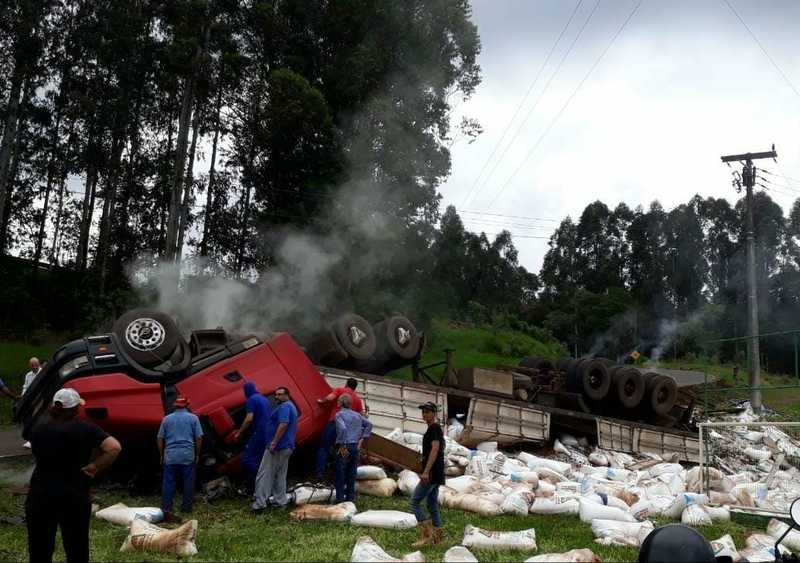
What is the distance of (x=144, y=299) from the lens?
2359cm

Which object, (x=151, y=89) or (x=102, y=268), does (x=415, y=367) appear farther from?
(x=151, y=89)

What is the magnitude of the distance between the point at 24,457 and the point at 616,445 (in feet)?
38.0

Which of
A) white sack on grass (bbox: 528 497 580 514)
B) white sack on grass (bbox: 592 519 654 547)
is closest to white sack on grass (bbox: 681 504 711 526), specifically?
white sack on grass (bbox: 528 497 580 514)

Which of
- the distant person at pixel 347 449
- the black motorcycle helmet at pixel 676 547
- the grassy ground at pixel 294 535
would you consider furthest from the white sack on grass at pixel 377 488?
the black motorcycle helmet at pixel 676 547

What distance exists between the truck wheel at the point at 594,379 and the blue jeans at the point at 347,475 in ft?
33.0

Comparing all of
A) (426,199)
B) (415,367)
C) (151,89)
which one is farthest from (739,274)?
(415,367)

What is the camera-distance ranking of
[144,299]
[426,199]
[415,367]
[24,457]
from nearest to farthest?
[24,457] < [415,367] < [144,299] < [426,199]

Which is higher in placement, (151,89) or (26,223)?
(151,89)

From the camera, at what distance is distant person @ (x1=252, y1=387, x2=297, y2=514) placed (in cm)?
868

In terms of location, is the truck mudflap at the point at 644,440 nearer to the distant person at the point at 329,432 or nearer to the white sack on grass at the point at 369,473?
the white sack on grass at the point at 369,473

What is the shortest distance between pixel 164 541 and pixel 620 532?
14.1 feet

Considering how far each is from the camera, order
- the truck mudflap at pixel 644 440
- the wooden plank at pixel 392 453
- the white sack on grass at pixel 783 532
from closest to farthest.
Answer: the white sack on grass at pixel 783 532
the wooden plank at pixel 392 453
the truck mudflap at pixel 644 440

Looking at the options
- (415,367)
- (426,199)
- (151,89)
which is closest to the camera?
(415,367)

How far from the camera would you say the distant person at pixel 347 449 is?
362 inches
